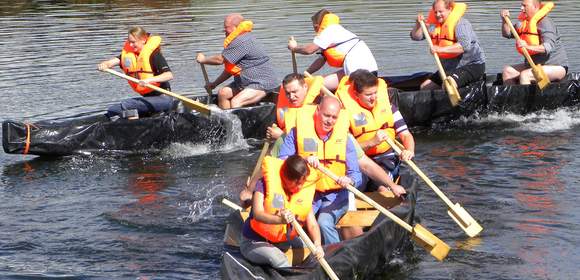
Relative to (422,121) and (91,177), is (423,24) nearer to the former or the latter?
(422,121)

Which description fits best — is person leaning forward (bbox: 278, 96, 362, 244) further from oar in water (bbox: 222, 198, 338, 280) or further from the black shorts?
the black shorts

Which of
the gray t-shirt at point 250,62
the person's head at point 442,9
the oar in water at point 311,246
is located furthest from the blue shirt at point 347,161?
the person's head at point 442,9

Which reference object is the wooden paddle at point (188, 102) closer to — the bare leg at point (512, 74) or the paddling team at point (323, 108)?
the paddling team at point (323, 108)

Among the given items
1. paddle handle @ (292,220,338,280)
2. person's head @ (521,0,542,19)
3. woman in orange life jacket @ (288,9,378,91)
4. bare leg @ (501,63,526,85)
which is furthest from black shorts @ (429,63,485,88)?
paddle handle @ (292,220,338,280)

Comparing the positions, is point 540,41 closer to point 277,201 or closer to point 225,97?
point 225,97

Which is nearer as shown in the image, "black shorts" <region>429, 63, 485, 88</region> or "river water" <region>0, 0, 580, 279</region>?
"river water" <region>0, 0, 580, 279</region>

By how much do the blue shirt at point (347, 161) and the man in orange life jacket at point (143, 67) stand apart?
4741mm

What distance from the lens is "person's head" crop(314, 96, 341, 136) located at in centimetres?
833

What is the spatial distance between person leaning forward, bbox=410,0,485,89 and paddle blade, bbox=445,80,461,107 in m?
0.34

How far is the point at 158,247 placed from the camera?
9.34m

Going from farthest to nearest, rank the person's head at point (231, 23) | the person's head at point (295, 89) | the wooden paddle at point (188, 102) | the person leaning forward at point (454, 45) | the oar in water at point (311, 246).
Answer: the person leaning forward at point (454, 45), the person's head at point (231, 23), the wooden paddle at point (188, 102), the person's head at point (295, 89), the oar in water at point (311, 246)

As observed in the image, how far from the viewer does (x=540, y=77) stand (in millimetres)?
13773

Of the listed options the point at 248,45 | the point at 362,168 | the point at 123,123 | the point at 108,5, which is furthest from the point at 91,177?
the point at 108,5

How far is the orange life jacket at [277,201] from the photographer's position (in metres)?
7.65
